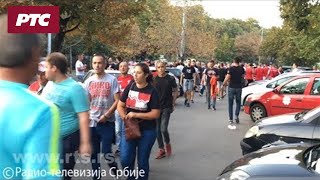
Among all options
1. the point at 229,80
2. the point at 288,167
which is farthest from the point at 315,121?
the point at 229,80

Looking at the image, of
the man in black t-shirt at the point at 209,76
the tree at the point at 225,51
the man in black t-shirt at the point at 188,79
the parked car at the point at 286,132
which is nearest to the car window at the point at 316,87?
the parked car at the point at 286,132

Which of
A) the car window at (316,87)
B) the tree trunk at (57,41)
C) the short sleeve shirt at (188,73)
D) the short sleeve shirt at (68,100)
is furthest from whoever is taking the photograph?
the tree trunk at (57,41)

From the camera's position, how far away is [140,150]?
5.87m

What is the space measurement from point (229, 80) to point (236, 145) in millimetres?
3064

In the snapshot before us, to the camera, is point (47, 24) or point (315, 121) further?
point (47, 24)

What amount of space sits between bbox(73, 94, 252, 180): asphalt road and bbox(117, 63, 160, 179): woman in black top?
122 centimetres

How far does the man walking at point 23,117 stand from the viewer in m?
1.68

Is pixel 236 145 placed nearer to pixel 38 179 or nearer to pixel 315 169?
pixel 315 169

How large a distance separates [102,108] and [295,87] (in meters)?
7.57

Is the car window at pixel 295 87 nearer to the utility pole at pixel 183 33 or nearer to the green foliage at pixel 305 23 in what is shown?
the green foliage at pixel 305 23

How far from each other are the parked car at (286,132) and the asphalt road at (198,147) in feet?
2.36

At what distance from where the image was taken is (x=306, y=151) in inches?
202

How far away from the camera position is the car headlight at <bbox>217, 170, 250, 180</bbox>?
4.62 m

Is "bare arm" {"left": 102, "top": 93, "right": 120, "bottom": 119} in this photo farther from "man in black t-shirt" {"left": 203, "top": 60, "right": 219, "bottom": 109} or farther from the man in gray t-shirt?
"man in black t-shirt" {"left": 203, "top": 60, "right": 219, "bottom": 109}
